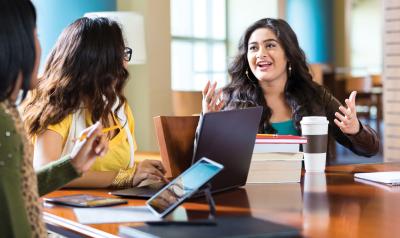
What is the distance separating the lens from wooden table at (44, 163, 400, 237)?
1368 mm

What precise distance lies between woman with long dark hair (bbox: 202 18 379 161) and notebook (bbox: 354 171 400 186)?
2.09 feet

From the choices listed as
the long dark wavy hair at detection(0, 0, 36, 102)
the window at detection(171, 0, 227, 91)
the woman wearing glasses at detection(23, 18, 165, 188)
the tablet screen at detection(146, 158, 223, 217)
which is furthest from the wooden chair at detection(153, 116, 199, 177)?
the window at detection(171, 0, 227, 91)

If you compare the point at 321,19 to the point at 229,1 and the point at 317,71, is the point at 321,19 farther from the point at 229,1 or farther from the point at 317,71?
the point at 317,71

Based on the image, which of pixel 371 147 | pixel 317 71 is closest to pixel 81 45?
pixel 371 147

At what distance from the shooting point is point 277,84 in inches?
116

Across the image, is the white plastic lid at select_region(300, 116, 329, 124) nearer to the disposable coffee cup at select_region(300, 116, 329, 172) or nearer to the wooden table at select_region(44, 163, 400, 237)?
the disposable coffee cup at select_region(300, 116, 329, 172)

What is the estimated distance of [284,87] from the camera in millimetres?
2979

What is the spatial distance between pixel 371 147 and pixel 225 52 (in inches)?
241

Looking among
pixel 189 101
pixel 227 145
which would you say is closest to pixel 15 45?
pixel 227 145

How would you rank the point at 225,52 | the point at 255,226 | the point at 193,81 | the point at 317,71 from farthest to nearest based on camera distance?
1. the point at 225,52
2. the point at 193,81
3. the point at 317,71
4. the point at 255,226

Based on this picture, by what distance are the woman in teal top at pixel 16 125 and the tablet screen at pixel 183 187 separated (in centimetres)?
29

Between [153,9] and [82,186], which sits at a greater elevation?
[153,9]

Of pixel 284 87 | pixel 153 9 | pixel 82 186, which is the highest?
pixel 153 9

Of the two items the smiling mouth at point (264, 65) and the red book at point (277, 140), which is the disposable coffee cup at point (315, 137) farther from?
the smiling mouth at point (264, 65)
